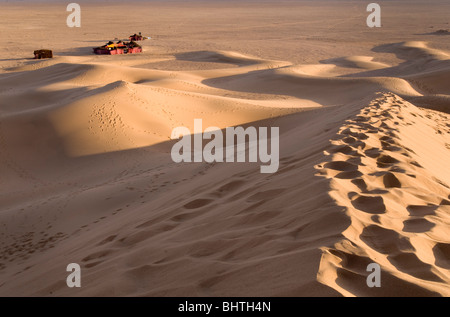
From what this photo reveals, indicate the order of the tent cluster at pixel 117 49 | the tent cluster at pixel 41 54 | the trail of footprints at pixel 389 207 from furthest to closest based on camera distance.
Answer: the tent cluster at pixel 117 49
the tent cluster at pixel 41 54
the trail of footprints at pixel 389 207

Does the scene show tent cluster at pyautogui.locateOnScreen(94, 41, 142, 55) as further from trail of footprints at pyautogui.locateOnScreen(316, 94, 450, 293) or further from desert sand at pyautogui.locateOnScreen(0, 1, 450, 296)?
trail of footprints at pyautogui.locateOnScreen(316, 94, 450, 293)

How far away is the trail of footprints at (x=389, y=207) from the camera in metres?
2.57

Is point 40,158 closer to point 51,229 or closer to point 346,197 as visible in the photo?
point 51,229

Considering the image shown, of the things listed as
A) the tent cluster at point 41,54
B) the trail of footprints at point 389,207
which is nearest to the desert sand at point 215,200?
the trail of footprints at point 389,207

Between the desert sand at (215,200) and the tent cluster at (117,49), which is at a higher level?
the tent cluster at (117,49)

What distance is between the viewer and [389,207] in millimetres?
3277

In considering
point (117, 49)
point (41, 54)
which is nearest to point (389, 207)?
point (41, 54)

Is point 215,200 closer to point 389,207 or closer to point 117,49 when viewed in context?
point 389,207

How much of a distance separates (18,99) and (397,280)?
13.7 meters

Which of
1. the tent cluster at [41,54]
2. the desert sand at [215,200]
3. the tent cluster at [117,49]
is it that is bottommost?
the desert sand at [215,200]

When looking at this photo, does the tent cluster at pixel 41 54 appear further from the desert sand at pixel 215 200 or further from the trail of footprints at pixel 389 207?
the trail of footprints at pixel 389 207

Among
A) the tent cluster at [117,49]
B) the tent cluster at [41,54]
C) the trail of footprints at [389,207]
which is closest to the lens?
the trail of footprints at [389,207]

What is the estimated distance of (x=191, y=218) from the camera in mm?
3939

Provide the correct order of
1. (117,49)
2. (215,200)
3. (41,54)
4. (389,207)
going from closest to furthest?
1. (389,207)
2. (215,200)
3. (41,54)
4. (117,49)
